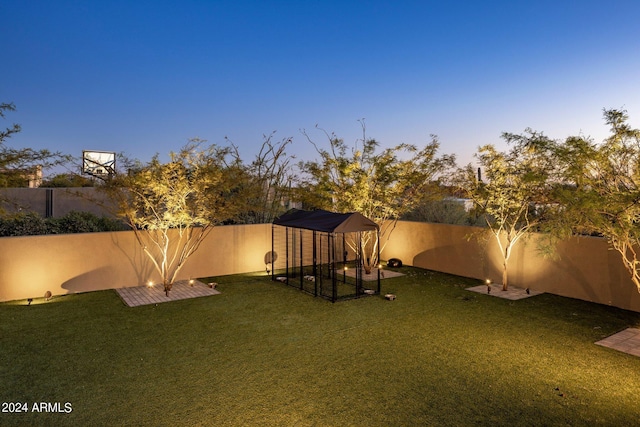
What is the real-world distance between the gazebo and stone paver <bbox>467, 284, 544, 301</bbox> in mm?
2495

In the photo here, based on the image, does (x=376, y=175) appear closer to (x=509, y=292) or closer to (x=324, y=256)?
(x=324, y=256)

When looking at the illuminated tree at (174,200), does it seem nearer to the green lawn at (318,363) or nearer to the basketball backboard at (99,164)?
the basketball backboard at (99,164)

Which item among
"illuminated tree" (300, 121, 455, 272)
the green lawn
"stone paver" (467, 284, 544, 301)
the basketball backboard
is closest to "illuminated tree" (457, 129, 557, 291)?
"stone paver" (467, 284, 544, 301)

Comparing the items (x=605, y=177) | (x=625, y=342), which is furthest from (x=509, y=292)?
(x=605, y=177)

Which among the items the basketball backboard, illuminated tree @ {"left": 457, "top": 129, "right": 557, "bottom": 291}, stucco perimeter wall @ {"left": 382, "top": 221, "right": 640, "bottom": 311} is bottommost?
stucco perimeter wall @ {"left": 382, "top": 221, "right": 640, "bottom": 311}

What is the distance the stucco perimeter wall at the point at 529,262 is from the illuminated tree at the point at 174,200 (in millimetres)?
5821

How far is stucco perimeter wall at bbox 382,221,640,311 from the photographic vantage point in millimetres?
7742

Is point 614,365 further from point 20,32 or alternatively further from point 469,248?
point 20,32

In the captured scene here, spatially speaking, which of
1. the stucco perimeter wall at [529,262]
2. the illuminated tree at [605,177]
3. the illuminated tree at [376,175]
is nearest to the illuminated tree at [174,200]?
the illuminated tree at [376,175]

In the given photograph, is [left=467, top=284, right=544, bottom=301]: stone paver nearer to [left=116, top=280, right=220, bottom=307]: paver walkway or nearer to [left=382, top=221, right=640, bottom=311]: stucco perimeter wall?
[left=382, top=221, right=640, bottom=311]: stucco perimeter wall

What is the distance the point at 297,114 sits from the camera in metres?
20.4

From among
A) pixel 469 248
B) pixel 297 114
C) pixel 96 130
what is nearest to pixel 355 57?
pixel 297 114

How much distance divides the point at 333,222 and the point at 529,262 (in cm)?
496

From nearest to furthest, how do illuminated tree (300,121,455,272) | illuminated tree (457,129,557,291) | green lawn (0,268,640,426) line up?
1. green lawn (0,268,640,426)
2. illuminated tree (457,129,557,291)
3. illuminated tree (300,121,455,272)
